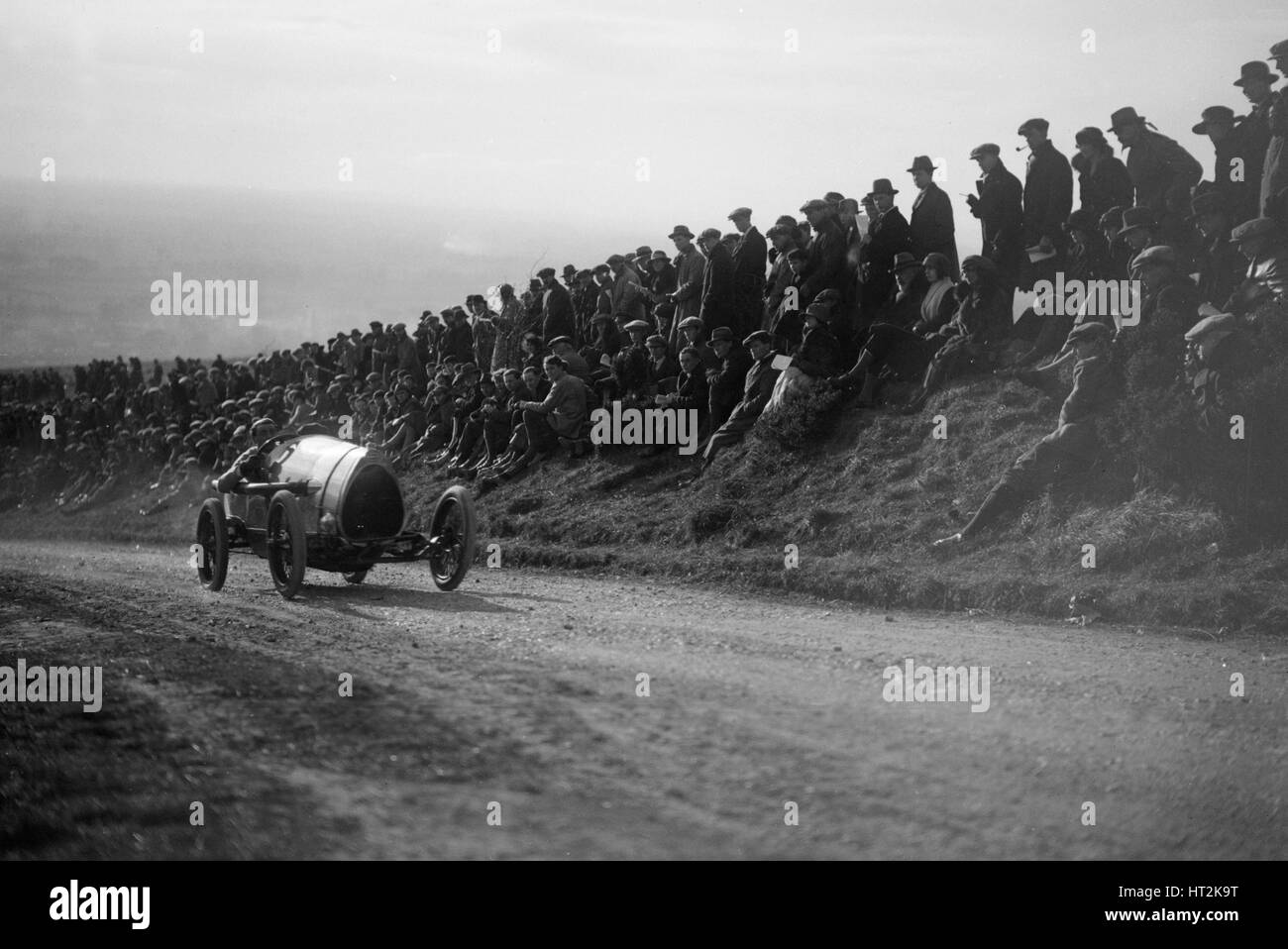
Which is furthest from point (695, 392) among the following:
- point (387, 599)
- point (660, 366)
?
point (387, 599)

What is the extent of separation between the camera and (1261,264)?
1238 cm

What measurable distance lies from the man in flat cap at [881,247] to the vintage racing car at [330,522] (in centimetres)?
614

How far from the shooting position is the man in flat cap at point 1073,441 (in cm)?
1298

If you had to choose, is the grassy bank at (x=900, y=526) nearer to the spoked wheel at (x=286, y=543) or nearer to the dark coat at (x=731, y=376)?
the dark coat at (x=731, y=376)

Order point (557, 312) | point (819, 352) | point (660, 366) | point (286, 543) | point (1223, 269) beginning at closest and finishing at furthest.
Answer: point (1223, 269), point (286, 543), point (819, 352), point (660, 366), point (557, 312)

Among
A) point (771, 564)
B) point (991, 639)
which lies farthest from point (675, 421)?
point (991, 639)

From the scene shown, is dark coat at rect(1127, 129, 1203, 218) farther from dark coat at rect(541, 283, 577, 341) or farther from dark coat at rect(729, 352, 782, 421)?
dark coat at rect(541, 283, 577, 341)

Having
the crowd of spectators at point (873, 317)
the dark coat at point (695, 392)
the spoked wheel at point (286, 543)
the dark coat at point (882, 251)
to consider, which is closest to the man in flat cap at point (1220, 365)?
the crowd of spectators at point (873, 317)

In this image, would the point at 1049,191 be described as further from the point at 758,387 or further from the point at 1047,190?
the point at 758,387

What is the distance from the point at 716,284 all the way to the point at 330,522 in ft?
22.9

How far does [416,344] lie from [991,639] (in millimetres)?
19364

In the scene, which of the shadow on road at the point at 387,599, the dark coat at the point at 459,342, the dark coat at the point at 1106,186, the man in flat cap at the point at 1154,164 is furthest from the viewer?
the dark coat at the point at 459,342

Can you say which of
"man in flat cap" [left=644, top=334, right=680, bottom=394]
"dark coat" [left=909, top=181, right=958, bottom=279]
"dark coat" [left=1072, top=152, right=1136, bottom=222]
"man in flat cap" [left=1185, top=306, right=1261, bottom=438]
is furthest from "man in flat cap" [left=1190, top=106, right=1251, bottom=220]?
"man in flat cap" [left=644, top=334, right=680, bottom=394]

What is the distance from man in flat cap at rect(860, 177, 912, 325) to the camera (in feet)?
53.5
